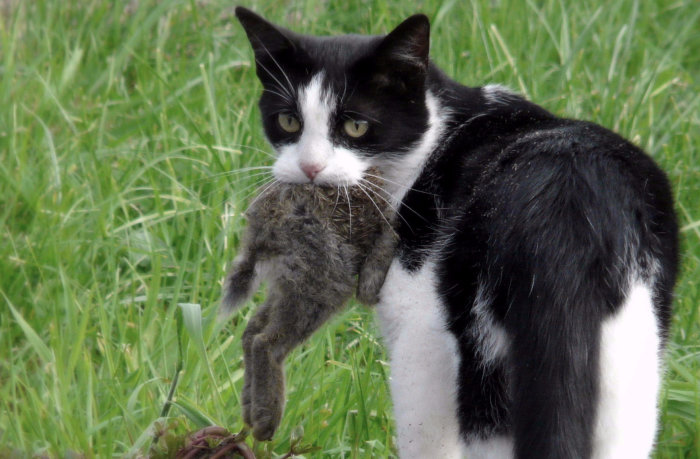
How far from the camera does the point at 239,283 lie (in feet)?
7.22

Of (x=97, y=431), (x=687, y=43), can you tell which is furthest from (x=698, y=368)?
(x=687, y=43)

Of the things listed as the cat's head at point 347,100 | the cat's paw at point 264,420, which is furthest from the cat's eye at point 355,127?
the cat's paw at point 264,420

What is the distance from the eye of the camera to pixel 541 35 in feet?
13.5

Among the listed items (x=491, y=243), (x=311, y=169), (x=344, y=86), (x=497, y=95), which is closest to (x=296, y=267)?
(x=311, y=169)

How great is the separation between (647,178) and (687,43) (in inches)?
114

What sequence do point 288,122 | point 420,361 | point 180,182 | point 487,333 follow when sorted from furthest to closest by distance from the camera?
point 180,182 < point 288,122 < point 420,361 < point 487,333

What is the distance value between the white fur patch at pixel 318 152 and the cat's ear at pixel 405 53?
0.14 metres

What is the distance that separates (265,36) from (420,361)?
0.89 meters

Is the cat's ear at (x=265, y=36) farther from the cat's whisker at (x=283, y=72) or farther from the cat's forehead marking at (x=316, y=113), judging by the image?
the cat's forehead marking at (x=316, y=113)

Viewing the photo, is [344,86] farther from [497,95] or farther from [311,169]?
[497,95]

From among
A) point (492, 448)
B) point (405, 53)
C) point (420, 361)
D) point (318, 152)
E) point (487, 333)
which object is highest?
point (405, 53)

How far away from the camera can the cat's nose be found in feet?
7.43

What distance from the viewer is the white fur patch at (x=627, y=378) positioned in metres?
1.83

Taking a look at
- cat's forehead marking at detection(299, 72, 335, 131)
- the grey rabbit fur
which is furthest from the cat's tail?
cat's forehead marking at detection(299, 72, 335, 131)
